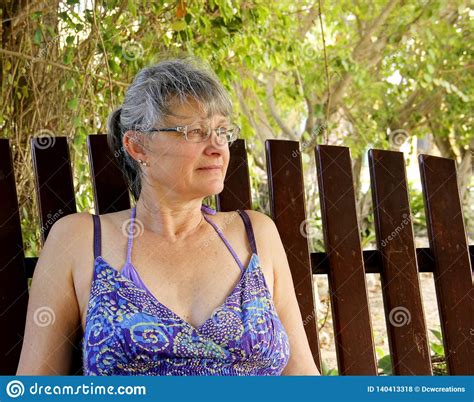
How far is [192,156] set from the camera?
2141 mm

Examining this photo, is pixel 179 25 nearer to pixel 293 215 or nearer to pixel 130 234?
pixel 293 215

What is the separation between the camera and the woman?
205 centimetres

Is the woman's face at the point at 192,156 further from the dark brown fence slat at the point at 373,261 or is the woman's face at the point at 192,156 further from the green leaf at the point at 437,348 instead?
the green leaf at the point at 437,348

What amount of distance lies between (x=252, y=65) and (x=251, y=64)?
22mm

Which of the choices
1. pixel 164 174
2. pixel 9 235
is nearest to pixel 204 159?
pixel 164 174

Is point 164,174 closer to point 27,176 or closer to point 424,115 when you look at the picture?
point 27,176

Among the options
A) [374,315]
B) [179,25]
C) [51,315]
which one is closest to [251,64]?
[179,25]

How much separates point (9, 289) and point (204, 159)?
0.72 meters

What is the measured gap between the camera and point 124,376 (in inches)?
→ 78.8

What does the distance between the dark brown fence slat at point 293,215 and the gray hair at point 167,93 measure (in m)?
0.35

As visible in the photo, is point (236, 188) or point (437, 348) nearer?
point (236, 188)

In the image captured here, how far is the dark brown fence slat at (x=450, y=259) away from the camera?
2.59m

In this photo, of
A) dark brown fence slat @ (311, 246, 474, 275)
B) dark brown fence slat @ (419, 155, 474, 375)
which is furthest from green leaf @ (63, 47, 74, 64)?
dark brown fence slat @ (419, 155, 474, 375)

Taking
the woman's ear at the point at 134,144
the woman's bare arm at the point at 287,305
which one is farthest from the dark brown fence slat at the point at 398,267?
the woman's ear at the point at 134,144
